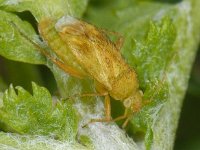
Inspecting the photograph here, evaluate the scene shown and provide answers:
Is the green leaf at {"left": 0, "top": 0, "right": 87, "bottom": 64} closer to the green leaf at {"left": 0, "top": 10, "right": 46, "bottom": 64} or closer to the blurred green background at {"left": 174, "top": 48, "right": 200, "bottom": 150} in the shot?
the green leaf at {"left": 0, "top": 10, "right": 46, "bottom": 64}

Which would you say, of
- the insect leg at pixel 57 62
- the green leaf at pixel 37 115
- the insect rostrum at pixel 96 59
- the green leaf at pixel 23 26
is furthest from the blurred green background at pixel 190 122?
the green leaf at pixel 37 115

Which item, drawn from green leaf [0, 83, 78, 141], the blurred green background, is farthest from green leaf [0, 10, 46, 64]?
the blurred green background

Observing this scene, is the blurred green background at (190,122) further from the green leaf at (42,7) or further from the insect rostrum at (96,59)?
the green leaf at (42,7)

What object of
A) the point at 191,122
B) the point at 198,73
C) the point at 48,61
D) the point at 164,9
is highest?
the point at 164,9

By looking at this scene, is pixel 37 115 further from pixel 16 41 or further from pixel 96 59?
pixel 96 59

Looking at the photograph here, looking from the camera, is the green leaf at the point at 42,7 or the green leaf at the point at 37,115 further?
the green leaf at the point at 42,7

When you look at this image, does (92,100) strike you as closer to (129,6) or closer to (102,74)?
(102,74)

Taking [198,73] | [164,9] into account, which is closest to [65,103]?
[164,9]
